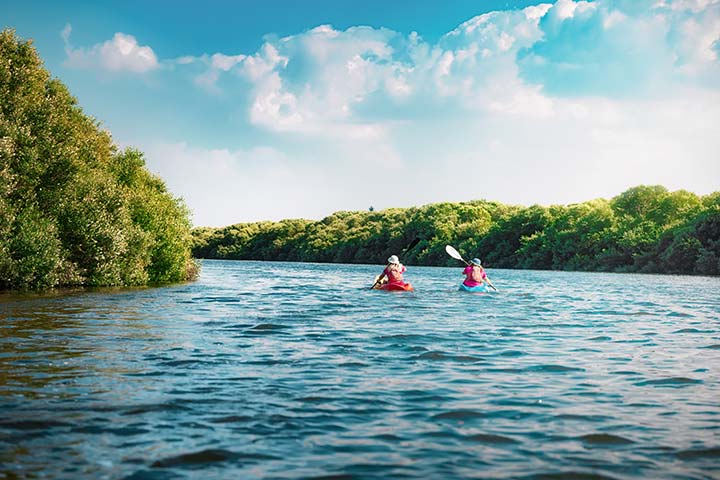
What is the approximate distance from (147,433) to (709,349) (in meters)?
11.9

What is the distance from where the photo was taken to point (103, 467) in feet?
20.1

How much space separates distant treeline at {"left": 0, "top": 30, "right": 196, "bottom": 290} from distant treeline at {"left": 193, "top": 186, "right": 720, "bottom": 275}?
2162 centimetres

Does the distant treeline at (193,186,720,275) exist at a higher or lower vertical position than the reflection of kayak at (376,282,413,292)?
higher

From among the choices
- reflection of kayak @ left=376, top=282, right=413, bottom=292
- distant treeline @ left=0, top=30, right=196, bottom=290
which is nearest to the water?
distant treeline @ left=0, top=30, right=196, bottom=290

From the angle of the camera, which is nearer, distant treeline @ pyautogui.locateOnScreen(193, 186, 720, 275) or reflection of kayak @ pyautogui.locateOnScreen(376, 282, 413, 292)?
reflection of kayak @ pyautogui.locateOnScreen(376, 282, 413, 292)

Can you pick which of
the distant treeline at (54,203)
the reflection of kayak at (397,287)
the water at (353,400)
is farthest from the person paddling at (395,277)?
the water at (353,400)

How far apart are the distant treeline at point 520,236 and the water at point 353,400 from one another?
35.9m

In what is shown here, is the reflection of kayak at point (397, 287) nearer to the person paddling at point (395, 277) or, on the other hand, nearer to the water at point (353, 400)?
the person paddling at point (395, 277)

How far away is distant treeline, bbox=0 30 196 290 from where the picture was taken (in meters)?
29.2

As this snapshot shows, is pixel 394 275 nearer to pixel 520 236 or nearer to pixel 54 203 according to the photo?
pixel 54 203

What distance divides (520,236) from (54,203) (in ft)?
290

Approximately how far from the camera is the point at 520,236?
11231cm

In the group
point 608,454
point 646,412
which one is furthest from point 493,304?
Answer: point 608,454

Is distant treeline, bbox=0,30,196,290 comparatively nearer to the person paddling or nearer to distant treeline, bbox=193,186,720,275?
the person paddling
